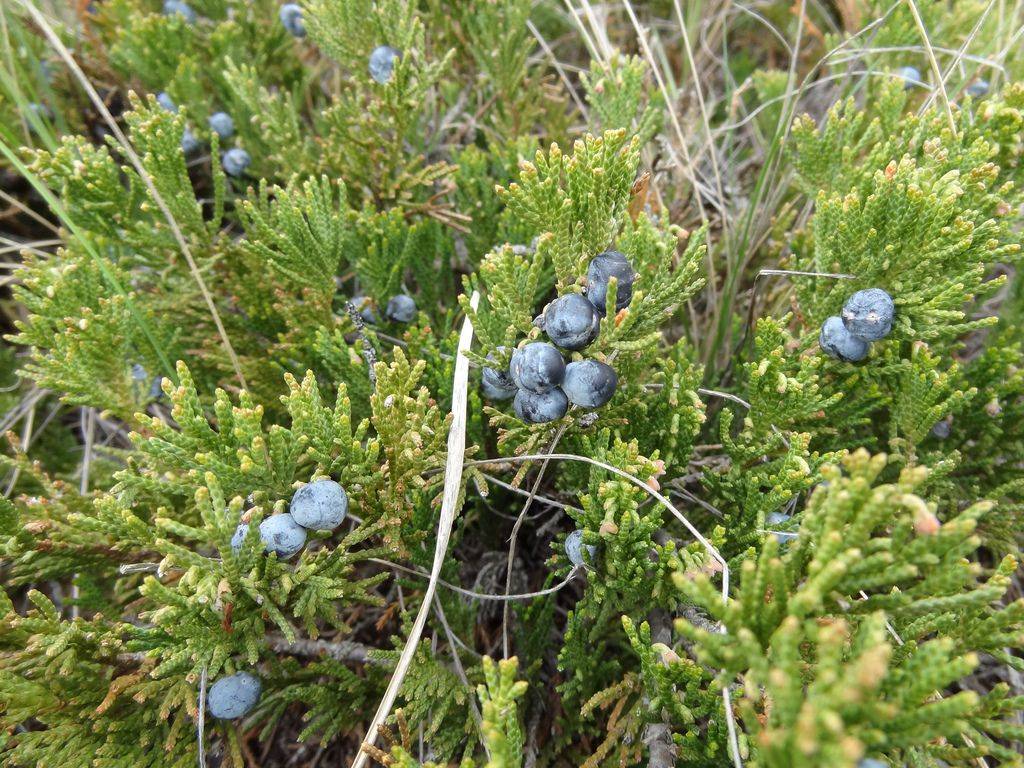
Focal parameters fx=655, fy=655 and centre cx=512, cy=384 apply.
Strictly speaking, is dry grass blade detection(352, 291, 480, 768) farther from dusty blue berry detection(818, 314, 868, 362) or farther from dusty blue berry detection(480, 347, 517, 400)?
dusty blue berry detection(818, 314, 868, 362)

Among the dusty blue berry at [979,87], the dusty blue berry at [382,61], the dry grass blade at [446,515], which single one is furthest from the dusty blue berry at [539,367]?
the dusty blue berry at [979,87]

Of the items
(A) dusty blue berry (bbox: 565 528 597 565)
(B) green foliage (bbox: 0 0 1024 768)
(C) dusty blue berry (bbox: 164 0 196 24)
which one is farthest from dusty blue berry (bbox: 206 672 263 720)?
(C) dusty blue berry (bbox: 164 0 196 24)

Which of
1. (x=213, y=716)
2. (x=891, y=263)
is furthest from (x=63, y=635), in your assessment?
(x=891, y=263)

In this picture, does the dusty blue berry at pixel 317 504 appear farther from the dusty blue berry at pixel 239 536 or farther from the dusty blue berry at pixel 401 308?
the dusty blue berry at pixel 401 308

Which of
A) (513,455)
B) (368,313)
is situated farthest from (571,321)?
(368,313)

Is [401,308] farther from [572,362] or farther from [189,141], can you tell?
[189,141]

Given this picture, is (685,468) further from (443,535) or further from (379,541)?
(379,541)
